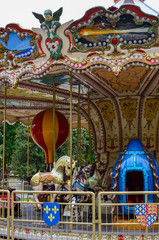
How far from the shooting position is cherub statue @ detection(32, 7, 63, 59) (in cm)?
697

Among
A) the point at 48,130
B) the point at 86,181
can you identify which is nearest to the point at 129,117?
the point at 86,181

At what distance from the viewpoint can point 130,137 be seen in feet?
32.1

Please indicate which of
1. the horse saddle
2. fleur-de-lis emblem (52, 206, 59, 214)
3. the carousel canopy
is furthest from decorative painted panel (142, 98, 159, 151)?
fleur-de-lis emblem (52, 206, 59, 214)

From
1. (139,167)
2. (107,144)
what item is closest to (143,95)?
(107,144)

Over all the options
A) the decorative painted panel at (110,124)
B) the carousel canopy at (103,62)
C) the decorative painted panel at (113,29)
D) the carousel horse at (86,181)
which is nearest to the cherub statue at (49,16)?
the carousel canopy at (103,62)

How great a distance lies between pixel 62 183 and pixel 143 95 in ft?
10.3

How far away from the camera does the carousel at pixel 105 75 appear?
6.82 m

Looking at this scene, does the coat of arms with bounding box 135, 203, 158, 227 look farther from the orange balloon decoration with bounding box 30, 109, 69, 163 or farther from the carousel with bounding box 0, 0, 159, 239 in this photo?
the orange balloon decoration with bounding box 30, 109, 69, 163

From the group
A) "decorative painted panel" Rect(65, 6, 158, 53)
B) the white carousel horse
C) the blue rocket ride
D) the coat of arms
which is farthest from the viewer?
the white carousel horse

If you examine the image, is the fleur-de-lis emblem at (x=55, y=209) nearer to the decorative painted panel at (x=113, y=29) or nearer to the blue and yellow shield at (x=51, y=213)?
the blue and yellow shield at (x=51, y=213)

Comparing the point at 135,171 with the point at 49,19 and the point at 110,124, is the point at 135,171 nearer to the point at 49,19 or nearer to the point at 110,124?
the point at 110,124

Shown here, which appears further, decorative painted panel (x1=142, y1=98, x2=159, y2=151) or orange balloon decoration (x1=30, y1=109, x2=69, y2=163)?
orange balloon decoration (x1=30, y1=109, x2=69, y2=163)

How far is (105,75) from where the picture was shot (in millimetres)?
8469

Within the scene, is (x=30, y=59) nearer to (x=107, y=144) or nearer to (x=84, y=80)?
(x=84, y=80)
